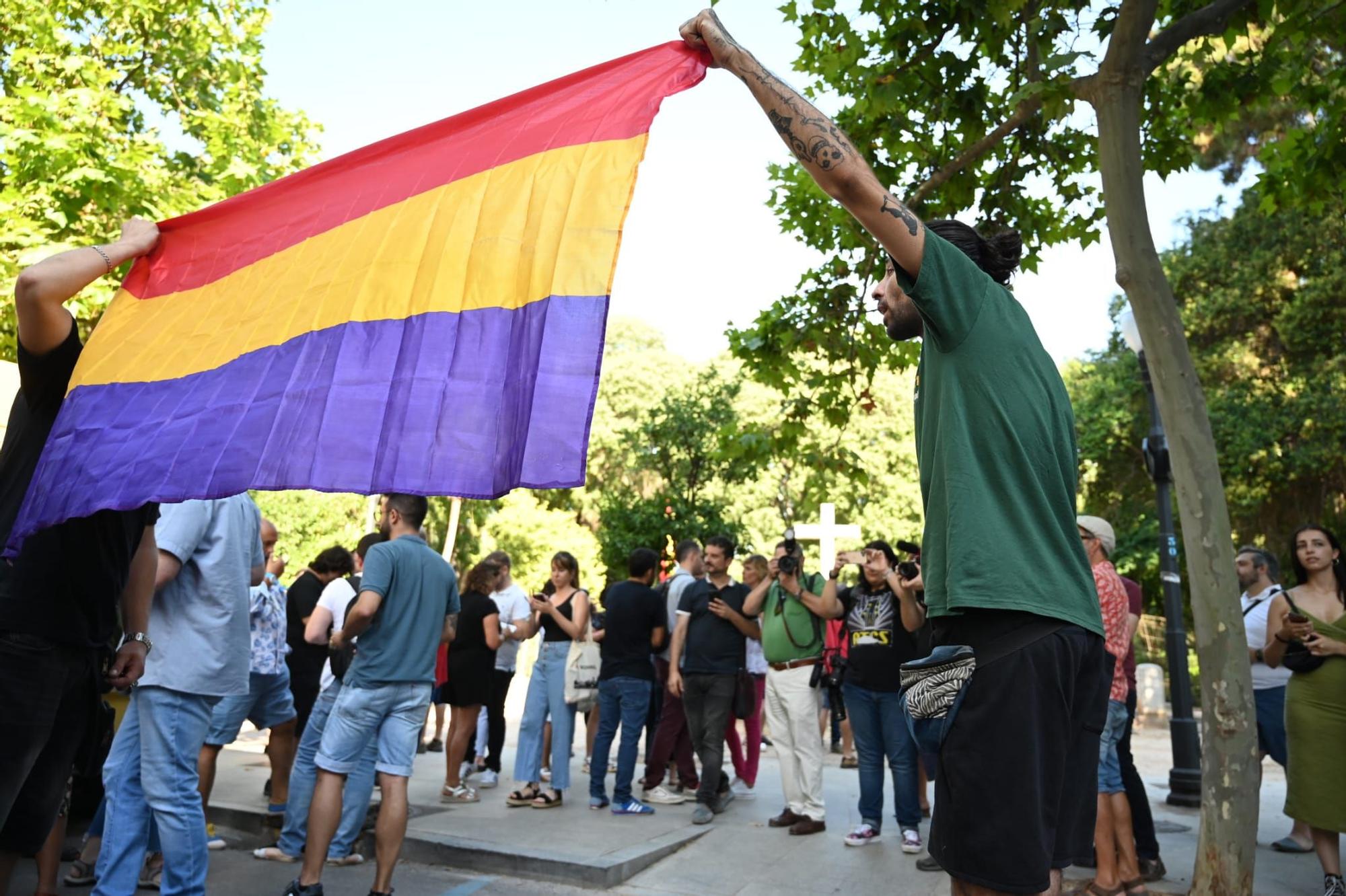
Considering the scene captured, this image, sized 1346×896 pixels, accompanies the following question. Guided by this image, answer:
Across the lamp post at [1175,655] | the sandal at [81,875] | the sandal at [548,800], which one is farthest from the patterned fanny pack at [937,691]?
the lamp post at [1175,655]

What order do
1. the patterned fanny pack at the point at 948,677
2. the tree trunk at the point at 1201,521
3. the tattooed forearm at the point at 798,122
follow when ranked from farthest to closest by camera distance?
the tree trunk at the point at 1201,521, the tattooed forearm at the point at 798,122, the patterned fanny pack at the point at 948,677

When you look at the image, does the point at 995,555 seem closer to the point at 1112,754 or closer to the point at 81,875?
the point at 1112,754

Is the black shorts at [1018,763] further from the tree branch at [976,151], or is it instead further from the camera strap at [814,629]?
the camera strap at [814,629]

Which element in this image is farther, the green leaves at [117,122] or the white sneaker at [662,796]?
the green leaves at [117,122]

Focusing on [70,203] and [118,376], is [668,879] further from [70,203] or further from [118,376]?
[70,203]

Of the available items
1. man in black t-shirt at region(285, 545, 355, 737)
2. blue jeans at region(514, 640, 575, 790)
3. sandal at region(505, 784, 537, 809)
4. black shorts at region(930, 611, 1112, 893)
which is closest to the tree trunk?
black shorts at region(930, 611, 1112, 893)

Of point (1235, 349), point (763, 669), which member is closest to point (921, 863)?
point (763, 669)

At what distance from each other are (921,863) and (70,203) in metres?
11.1

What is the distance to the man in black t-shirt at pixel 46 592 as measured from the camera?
10.5 ft

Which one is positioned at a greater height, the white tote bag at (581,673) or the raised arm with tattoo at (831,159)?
the raised arm with tattoo at (831,159)

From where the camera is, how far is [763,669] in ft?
37.3

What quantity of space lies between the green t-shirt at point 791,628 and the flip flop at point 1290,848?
3.46m

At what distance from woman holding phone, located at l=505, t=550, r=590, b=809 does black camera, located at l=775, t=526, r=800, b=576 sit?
6.02ft

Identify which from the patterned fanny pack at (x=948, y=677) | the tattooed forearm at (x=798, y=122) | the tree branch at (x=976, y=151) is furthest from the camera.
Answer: the tree branch at (x=976, y=151)
